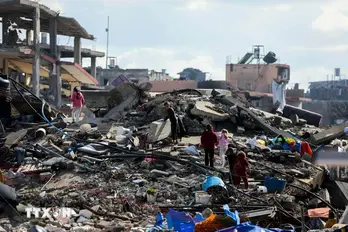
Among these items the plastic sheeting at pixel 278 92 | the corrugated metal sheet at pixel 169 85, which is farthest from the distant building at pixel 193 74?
the plastic sheeting at pixel 278 92

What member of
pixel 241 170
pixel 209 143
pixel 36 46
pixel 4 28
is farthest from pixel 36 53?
pixel 241 170

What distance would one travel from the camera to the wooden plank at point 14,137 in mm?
13852

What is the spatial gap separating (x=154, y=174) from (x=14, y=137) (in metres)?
5.36

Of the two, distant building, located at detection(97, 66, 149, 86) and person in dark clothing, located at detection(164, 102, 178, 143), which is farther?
distant building, located at detection(97, 66, 149, 86)

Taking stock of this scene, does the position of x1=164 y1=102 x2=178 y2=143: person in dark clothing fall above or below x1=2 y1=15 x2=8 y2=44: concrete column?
below

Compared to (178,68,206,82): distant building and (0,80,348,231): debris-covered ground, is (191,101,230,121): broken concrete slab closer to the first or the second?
(0,80,348,231): debris-covered ground

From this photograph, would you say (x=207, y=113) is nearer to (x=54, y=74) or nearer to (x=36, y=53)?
(x=36, y=53)

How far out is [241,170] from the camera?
10773 mm

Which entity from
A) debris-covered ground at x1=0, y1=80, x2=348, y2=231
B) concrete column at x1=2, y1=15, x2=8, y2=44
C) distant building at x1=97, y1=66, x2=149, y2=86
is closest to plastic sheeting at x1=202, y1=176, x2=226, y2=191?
debris-covered ground at x1=0, y1=80, x2=348, y2=231

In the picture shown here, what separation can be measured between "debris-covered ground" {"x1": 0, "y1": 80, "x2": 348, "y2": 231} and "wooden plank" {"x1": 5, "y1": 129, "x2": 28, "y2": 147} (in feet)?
0.09

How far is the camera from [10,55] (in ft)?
104

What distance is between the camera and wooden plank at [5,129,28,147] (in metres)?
13.9

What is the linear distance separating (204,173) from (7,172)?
14.9 feet

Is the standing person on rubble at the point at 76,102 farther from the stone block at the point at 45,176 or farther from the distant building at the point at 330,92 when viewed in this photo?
the distant building at the point at 330,92
